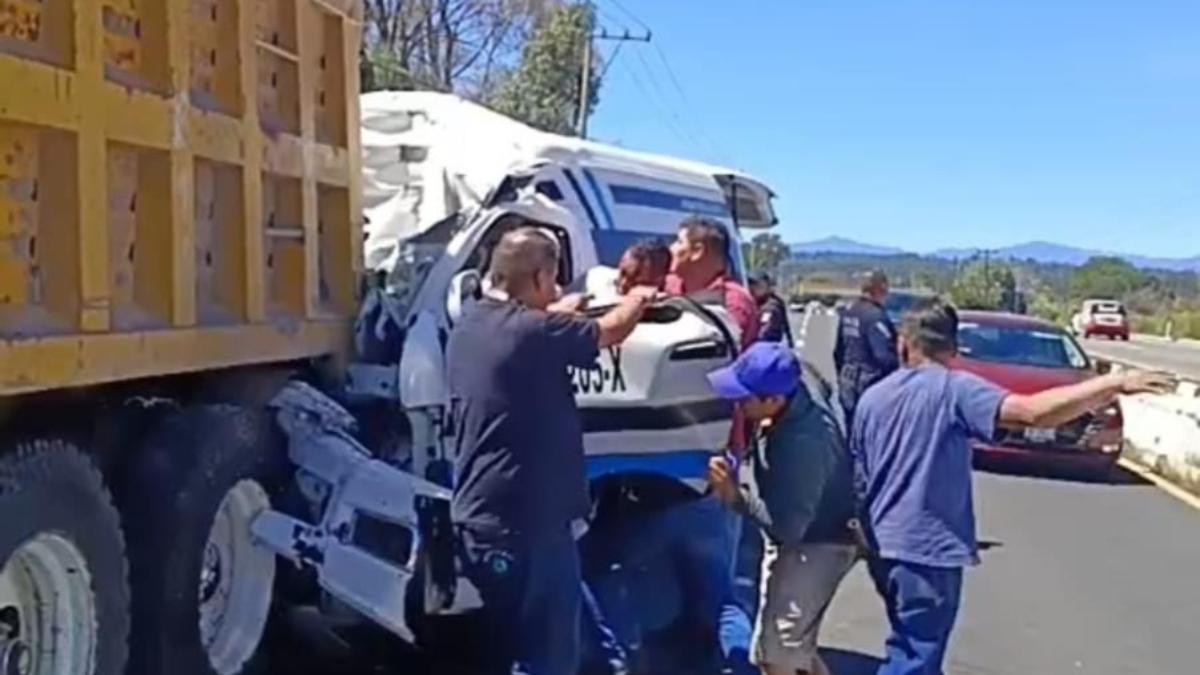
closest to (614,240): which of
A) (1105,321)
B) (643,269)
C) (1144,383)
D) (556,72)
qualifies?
(643,269)

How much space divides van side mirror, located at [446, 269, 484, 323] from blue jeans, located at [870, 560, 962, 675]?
1988 mm

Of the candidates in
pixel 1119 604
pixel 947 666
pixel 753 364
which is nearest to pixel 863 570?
pixel 1119 604

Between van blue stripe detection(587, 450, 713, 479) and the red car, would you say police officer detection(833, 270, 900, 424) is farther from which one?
van blue stripe detection(587, 450, 713, 479)

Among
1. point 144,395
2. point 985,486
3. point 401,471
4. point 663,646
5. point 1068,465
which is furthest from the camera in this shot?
point 1068,465

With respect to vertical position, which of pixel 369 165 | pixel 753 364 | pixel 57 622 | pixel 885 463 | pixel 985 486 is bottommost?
pixel 985 486

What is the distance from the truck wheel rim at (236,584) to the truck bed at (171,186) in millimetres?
572

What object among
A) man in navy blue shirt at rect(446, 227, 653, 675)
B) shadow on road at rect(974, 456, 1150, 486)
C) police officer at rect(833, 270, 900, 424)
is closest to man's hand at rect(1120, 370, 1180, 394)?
man in navy blue shirt at rect(446, 227, 653, 675)

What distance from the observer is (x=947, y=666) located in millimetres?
7547

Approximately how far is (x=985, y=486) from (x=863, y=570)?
206 inches

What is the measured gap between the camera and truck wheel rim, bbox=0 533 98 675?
4.50 meters

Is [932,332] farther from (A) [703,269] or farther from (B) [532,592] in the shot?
(A) [703,269]

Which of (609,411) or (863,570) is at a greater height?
(609,411)

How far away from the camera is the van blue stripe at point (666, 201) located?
26.4 ft

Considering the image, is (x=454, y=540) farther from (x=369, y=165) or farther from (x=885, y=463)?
(x=369, y=165)
